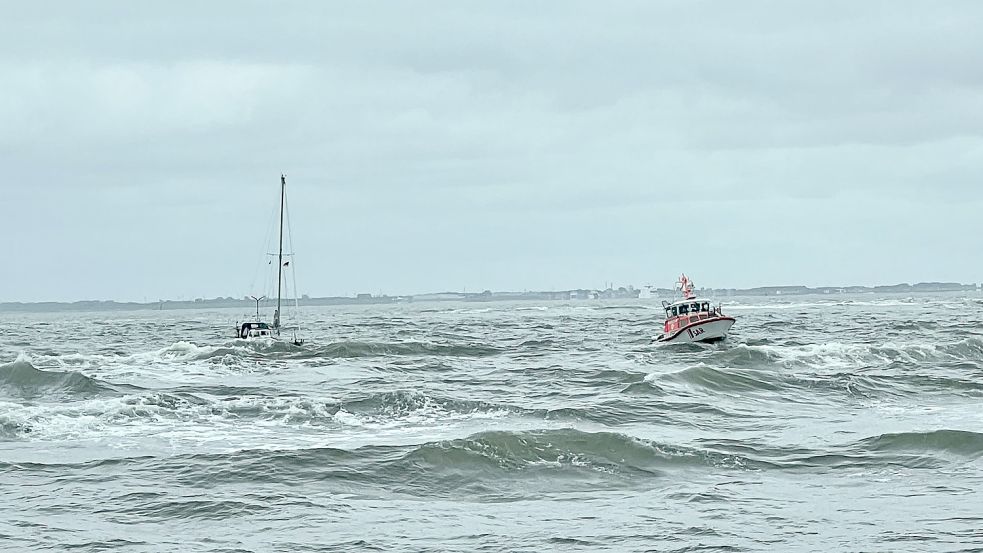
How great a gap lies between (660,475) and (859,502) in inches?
154

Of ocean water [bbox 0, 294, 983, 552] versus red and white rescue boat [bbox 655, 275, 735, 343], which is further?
red and white rescue boat [bbox 655, 275, 735, 343]

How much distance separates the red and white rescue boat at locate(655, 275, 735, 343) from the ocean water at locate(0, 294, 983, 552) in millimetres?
21316

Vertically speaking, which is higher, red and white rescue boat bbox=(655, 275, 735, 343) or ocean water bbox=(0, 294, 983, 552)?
red and white rescue boat bbox=(655, 275, 735, 343)

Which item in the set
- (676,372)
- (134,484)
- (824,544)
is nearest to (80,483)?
(134,484)

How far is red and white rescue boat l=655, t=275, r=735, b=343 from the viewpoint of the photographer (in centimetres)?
6488

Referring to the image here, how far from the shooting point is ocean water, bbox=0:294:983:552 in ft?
52.4

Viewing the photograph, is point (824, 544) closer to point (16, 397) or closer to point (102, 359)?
point (16, 397)

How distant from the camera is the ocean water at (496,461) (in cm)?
1597

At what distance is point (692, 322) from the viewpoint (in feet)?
214

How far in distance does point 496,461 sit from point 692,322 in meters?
45.0

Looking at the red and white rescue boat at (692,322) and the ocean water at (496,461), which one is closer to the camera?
the ocean water at (496,461)

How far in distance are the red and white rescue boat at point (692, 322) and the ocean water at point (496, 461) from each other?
69.9 feet

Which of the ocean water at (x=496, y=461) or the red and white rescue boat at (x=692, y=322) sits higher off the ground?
the red and white rescue boat at (x=692, y=322)

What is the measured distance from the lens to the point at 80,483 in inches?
791
